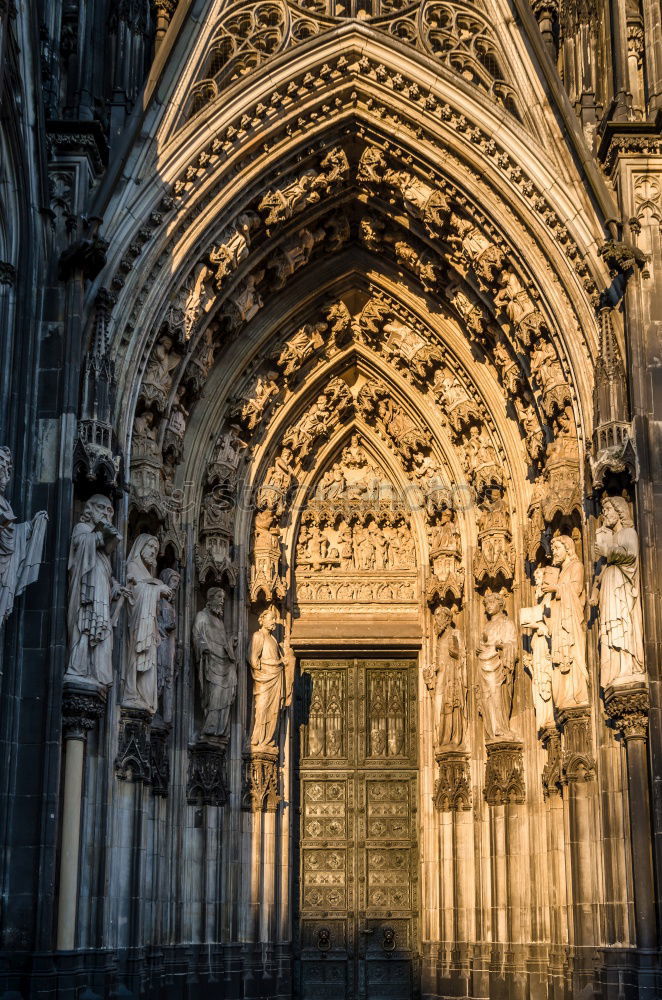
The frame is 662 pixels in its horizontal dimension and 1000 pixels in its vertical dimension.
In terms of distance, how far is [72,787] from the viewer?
12672 millimetres

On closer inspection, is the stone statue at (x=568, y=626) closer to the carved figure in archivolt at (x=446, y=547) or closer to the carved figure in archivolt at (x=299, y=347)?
the carved figure in archivolt at (x=446, y=547)

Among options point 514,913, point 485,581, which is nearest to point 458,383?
point 485,581

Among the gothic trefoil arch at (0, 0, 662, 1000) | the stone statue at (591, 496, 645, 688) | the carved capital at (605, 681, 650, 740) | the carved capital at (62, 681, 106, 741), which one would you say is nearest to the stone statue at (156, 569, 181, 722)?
the gothic trefoil arch at (0, 0, 662, 1000)

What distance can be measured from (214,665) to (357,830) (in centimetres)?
265

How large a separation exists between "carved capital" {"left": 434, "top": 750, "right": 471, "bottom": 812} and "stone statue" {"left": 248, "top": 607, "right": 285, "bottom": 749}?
1.85 metres

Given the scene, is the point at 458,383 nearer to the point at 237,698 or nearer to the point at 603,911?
the point at 237,698

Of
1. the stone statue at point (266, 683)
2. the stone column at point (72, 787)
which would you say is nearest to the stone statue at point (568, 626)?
the stone statue at point (266, 683)

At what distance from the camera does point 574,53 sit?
1566 cm

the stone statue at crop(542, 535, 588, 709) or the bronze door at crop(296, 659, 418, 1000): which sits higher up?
the stone statue at crop(542, 535, 588, 709)

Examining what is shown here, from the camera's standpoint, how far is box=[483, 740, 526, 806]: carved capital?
15.5 metres

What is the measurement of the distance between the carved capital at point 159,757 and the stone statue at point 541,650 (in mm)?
3713

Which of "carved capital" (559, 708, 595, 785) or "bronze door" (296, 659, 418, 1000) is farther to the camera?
"bronze door" (296, 659, 418, 1000)

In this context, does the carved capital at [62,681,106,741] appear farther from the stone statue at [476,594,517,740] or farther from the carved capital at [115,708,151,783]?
the stone statue at [476,594,517,740]

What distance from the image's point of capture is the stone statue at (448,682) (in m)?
16.2
